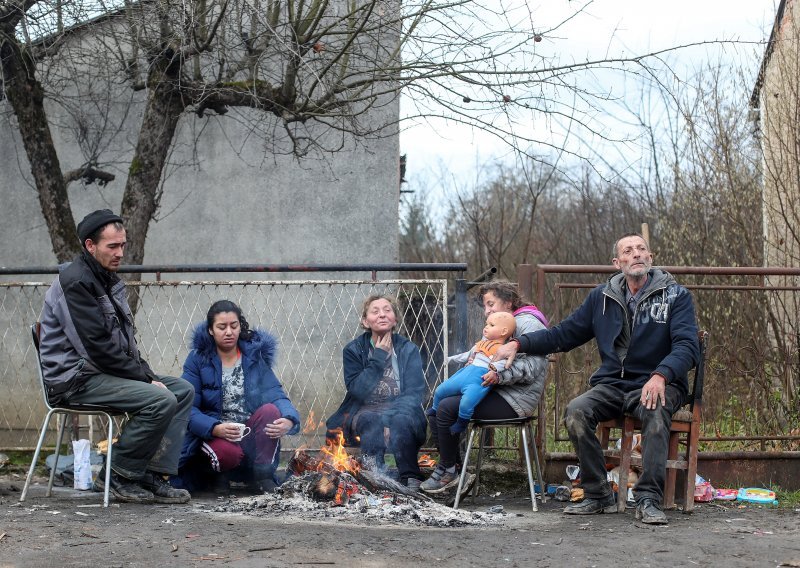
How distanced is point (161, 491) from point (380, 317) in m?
1.91

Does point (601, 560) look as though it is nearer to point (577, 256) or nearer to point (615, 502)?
point (615, 502)

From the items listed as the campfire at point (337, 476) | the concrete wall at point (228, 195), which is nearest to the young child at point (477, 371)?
the campfire at point (337, 476)

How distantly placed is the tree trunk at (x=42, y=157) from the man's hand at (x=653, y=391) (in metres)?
5.57

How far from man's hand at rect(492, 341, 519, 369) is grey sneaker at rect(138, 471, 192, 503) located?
2245mm

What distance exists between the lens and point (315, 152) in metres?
10.6

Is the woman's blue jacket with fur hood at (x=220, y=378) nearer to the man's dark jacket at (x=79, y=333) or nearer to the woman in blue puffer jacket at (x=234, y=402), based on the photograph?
the woman in blue puffer jacket at (x=234, y=402)

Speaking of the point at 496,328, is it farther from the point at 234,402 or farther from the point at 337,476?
the point at 234,402

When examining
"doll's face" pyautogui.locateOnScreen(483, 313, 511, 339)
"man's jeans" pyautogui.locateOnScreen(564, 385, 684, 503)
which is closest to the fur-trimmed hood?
"doll's face" pyautogui.locateOnScreen(483, 313, 511, 339)

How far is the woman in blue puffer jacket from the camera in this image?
6.84 m

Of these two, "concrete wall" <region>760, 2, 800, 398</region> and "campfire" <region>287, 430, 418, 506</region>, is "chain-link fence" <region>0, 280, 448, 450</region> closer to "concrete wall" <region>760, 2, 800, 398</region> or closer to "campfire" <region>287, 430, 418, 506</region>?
"campfire" <region>287, 430, 418, 506</region>

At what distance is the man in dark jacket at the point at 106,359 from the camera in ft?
20.1

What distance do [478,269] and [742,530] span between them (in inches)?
540

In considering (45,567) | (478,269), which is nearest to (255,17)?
(45,567)

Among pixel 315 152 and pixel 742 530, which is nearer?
pixel 742 530
